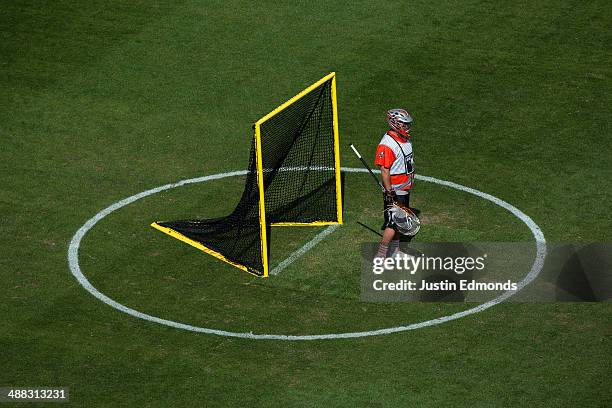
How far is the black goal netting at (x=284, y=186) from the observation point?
2338 cm

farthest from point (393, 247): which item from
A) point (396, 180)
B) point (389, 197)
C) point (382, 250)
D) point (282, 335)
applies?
point (282, 335)

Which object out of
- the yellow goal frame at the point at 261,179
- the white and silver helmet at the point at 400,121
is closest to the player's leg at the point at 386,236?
the white and silver helmet at the point at 400,121

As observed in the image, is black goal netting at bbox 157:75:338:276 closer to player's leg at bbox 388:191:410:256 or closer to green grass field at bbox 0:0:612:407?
green grass field at bbox 0:0:612:407

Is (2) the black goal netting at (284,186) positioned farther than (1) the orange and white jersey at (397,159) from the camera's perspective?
Yes

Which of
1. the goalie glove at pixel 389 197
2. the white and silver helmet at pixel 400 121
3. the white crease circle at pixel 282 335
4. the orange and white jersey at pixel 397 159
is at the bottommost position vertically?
the white crease circle at pixel 282 335

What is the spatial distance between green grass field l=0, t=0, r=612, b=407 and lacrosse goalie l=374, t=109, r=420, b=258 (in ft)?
2.38

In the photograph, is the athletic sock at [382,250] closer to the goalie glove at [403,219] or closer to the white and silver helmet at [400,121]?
the goalie glove at [403,219]

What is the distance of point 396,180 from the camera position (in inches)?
911

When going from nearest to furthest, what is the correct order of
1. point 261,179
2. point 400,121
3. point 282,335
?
1. point 282,335
2. point 261,179
3. point 400,121

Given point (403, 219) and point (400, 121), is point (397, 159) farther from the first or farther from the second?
point (403, 219)

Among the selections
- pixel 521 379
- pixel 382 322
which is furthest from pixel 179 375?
pixel 521 379

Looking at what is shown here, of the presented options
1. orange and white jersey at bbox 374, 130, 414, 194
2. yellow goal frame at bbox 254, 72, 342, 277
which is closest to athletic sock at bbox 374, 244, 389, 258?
orange and white jersey at bbox 374, 130, 414, 194

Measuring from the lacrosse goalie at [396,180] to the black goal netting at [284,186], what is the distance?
182cm

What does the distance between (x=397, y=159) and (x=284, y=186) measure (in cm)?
302
